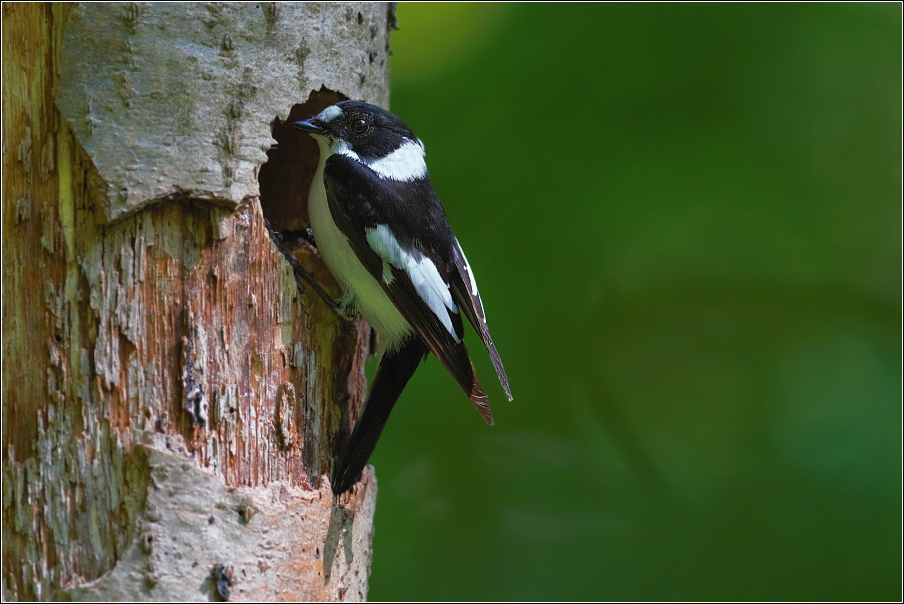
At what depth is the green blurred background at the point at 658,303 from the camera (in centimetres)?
321

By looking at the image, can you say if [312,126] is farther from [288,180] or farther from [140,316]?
[140,316]

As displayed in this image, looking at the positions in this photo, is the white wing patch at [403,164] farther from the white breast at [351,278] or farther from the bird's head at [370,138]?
the white breast at [351,278]

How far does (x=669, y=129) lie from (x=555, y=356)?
1.02 meters

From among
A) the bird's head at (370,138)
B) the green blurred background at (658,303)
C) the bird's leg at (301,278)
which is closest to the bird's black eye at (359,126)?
the bird's head at (370,138)

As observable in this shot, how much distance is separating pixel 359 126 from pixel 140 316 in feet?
3.08

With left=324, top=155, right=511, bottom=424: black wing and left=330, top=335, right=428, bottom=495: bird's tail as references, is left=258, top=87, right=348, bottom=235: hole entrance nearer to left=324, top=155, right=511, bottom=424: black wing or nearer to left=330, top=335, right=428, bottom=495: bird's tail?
left=324, top=155, right=511, bottom=424: black wing

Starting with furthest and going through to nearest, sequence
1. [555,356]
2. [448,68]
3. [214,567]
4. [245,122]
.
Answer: [555,356] < [448,68] < [245,122] < [214,567]

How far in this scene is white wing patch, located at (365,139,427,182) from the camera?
2.58 meters

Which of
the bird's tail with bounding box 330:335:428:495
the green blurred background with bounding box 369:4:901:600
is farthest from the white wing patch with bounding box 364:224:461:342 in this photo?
the green blurred background with bounding box 369:4:901:600

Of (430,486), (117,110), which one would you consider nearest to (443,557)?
(430,486)

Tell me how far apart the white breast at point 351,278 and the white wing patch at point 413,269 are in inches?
2.8

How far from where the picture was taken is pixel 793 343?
11.6 feet

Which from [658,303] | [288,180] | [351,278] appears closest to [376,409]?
[351,278]

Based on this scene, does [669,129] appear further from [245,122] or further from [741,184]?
[245,122]
